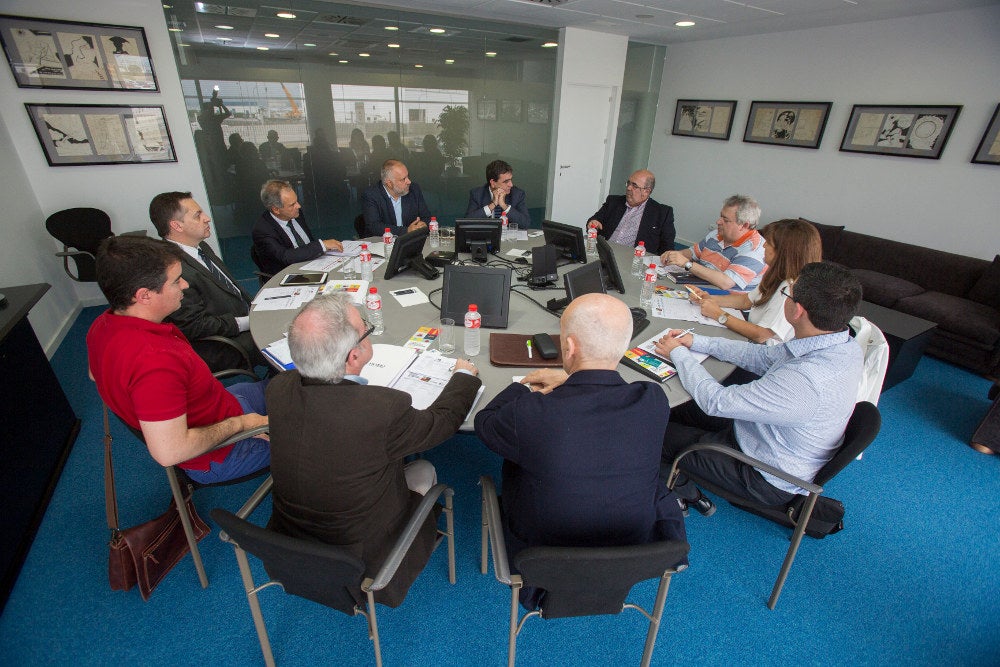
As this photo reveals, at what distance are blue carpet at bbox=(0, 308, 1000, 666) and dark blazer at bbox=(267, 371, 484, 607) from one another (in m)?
0.58

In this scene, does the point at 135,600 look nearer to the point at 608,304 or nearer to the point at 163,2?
the point at 608,304

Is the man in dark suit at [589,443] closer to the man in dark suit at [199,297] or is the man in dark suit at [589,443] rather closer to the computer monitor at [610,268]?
the computer monitor at [610,268]

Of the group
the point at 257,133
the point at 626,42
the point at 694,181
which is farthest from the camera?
the point at 694,181

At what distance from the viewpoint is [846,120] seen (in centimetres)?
531

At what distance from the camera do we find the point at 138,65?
412cm

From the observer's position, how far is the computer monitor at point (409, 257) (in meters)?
3.04

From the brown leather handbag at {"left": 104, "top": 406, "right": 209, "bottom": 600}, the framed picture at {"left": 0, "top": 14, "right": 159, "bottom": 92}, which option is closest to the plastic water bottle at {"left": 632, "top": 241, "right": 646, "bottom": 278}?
the brown leather handbag at {"left": 104, "top": 406, "right": 209, "bottom": 600}

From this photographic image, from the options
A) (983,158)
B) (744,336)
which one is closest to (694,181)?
(983,158)

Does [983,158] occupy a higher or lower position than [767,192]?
higher

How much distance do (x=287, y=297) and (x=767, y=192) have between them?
635 centimetres

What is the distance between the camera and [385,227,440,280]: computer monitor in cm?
304

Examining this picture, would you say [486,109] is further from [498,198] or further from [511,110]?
[498,198]

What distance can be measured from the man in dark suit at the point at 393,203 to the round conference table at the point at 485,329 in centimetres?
99

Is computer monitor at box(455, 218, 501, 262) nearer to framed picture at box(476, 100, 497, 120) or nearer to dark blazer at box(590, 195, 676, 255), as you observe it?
dark blazer at box(590, 195, 676, 255)
